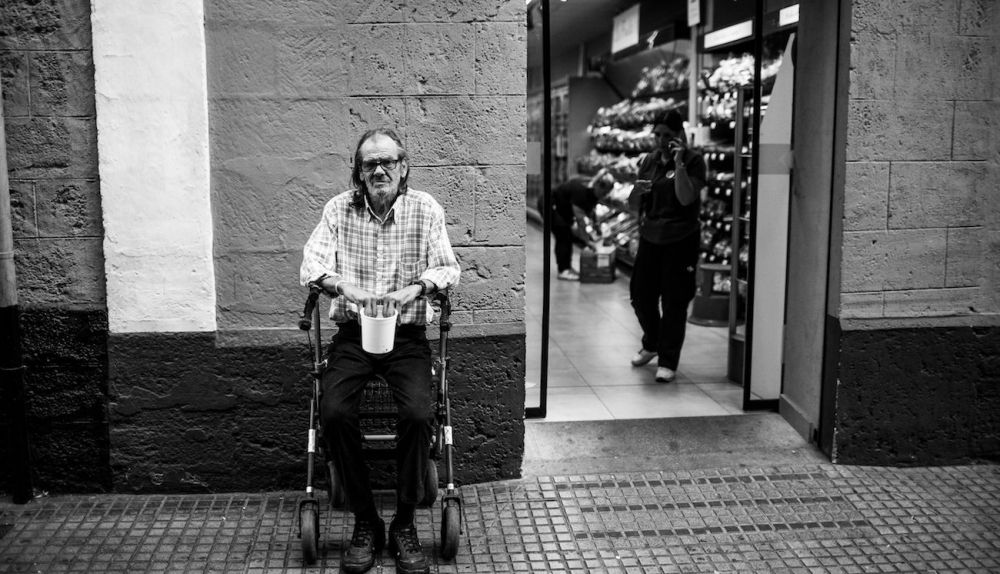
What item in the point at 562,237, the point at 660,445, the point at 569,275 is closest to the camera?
the point at 660,445

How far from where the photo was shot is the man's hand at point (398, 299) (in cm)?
402

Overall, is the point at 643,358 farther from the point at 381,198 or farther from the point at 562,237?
the point at 562,237

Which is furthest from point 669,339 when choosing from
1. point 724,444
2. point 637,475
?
point 637,475

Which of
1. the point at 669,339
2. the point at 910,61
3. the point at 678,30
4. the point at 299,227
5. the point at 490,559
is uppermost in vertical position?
the point at 678,30

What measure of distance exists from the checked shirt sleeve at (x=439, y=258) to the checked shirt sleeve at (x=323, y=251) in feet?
1.32

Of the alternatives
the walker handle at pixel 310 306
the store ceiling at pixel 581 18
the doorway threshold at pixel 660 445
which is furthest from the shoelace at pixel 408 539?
the store ceiling at pixel 581 18

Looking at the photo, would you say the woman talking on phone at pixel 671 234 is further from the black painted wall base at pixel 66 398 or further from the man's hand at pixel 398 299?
the black painted wall base at pixel 66 398

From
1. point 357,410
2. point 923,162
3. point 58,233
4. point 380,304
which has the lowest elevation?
point 357,410

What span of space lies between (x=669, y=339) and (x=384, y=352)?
3465 mm

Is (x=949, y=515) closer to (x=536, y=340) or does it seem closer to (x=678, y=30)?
(x=536, y=340)

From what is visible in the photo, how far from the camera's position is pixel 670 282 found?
707 cm

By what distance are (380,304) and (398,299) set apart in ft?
0.26

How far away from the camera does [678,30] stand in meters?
12.1

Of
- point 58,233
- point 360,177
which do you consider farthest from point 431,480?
point 58,233
